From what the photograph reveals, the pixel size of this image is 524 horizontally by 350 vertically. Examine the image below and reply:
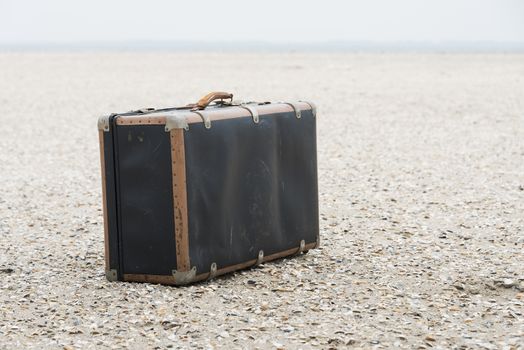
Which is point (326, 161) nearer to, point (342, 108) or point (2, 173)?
point (2, 173)

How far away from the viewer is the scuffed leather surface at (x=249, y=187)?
17.9 ft

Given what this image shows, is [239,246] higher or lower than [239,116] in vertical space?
lower

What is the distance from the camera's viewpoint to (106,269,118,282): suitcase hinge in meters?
5.64

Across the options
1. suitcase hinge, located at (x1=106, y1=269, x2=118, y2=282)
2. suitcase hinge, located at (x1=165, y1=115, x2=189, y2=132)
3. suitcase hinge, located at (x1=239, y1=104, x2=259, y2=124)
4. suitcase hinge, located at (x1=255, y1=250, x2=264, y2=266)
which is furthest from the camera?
suitcase hinge, located at (x1=255, y1=250, x2=264, y2=266)

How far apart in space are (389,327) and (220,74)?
2896 centimetres

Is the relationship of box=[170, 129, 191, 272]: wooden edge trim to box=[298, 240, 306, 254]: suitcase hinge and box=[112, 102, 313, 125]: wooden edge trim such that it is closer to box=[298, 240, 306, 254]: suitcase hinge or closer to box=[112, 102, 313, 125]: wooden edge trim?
box=[112, 102, 313, 125]: wooden edge trim

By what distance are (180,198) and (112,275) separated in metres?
0.69

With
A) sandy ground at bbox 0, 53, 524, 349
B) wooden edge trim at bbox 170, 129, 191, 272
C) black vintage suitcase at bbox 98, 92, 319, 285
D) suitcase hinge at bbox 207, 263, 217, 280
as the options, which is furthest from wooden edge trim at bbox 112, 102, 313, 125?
sandy ground at bbox 0, 53, 524, 349

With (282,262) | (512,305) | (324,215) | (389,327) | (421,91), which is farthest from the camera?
(421,91)

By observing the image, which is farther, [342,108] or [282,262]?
[342,108]

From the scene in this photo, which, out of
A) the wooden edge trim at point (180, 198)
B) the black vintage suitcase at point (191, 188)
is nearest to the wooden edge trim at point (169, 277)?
the black vintage suitcase at point (191, 188)

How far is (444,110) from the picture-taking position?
58.8 ft

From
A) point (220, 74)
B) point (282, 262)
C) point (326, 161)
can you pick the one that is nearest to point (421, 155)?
point (326, 161)

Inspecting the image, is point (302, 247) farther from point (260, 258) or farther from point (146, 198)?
point (146, 198)
